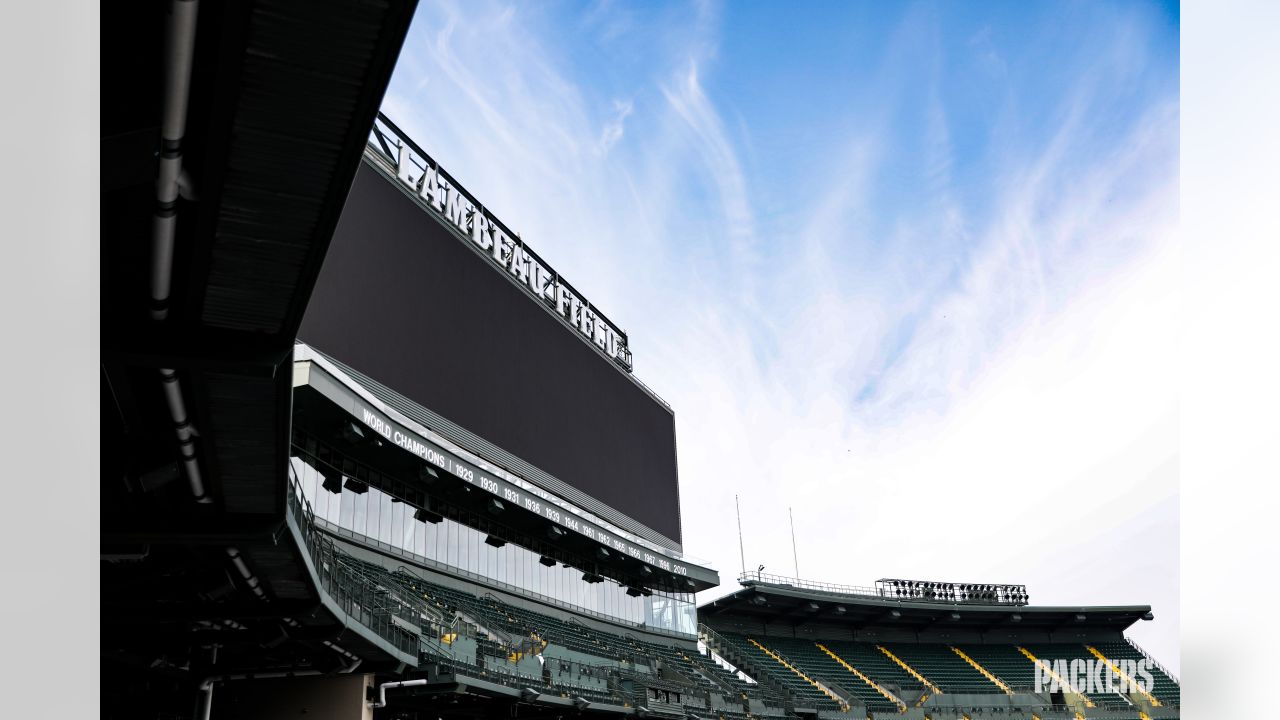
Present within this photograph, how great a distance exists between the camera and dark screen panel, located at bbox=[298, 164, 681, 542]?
900 inches

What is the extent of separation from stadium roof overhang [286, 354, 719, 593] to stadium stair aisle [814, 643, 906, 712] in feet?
45.7

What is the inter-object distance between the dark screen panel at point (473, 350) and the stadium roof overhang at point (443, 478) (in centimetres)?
98

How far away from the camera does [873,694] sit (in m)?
47.0

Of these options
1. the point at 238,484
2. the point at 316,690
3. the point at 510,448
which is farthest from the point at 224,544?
the point at 510,448

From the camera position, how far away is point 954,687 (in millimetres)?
50625

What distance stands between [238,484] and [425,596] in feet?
47.6

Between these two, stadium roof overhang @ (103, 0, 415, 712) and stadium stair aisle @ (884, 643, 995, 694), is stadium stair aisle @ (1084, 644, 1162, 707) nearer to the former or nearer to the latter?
stadium stair aisle @ (884, 643, 995, 694)

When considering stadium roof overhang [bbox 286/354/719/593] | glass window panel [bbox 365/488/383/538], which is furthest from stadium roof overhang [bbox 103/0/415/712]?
glass window panel [bbox 365/488/383/538]

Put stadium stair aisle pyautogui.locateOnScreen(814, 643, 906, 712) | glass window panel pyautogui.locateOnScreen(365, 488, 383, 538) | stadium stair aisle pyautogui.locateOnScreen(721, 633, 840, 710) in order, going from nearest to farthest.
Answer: glass window panel pyautogui.locateOnScreen(365, 488, 383, 538) → stadium stair aisle pyautogui.locateOnScreen(721, 633, 840, 710) → stadium stair aisle pyautogui.locateOnScreen(814, 643, 906, 712)

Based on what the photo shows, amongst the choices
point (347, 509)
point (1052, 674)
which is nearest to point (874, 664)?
point (1052, 674)

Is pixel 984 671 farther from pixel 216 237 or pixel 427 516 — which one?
pixel 216 237

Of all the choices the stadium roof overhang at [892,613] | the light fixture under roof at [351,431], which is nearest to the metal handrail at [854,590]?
the stadium roof overhang at [892,613]

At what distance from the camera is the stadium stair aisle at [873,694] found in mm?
45312
